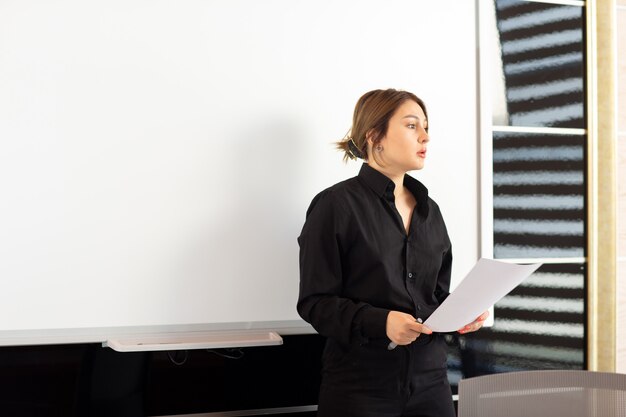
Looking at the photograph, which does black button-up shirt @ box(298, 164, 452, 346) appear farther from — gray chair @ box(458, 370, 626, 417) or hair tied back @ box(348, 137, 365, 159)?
gray chair @ box(458, 370, 626, 417)

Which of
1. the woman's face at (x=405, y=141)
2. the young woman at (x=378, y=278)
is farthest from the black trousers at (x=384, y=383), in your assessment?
the woman's face at (x=405, y=141)

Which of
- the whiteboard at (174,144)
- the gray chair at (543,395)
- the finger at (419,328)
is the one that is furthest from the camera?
the whiteboard at (174,144)

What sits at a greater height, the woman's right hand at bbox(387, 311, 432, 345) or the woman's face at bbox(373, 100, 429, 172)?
the woman's face at bbox(373, 100, 429, 172)

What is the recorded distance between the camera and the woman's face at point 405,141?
7.23ft

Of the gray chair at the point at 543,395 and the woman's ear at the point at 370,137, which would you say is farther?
the woman's ear at the point at 370,137

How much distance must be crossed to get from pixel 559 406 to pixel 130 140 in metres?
1.53

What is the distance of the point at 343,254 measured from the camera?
2.12 m

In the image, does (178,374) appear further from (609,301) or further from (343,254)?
(609,301)

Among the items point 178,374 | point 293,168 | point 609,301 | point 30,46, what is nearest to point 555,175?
point 609,301

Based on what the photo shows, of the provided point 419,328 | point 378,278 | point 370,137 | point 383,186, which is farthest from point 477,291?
point 370,137

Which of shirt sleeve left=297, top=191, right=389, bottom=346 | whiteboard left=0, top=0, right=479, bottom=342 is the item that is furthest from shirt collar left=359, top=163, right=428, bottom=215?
whiteboard left=0, top=0, right=479, bottom=342

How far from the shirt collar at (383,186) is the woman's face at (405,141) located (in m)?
0.06

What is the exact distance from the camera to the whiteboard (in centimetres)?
220

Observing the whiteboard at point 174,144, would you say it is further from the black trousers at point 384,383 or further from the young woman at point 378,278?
the black trousers at point 384,383
